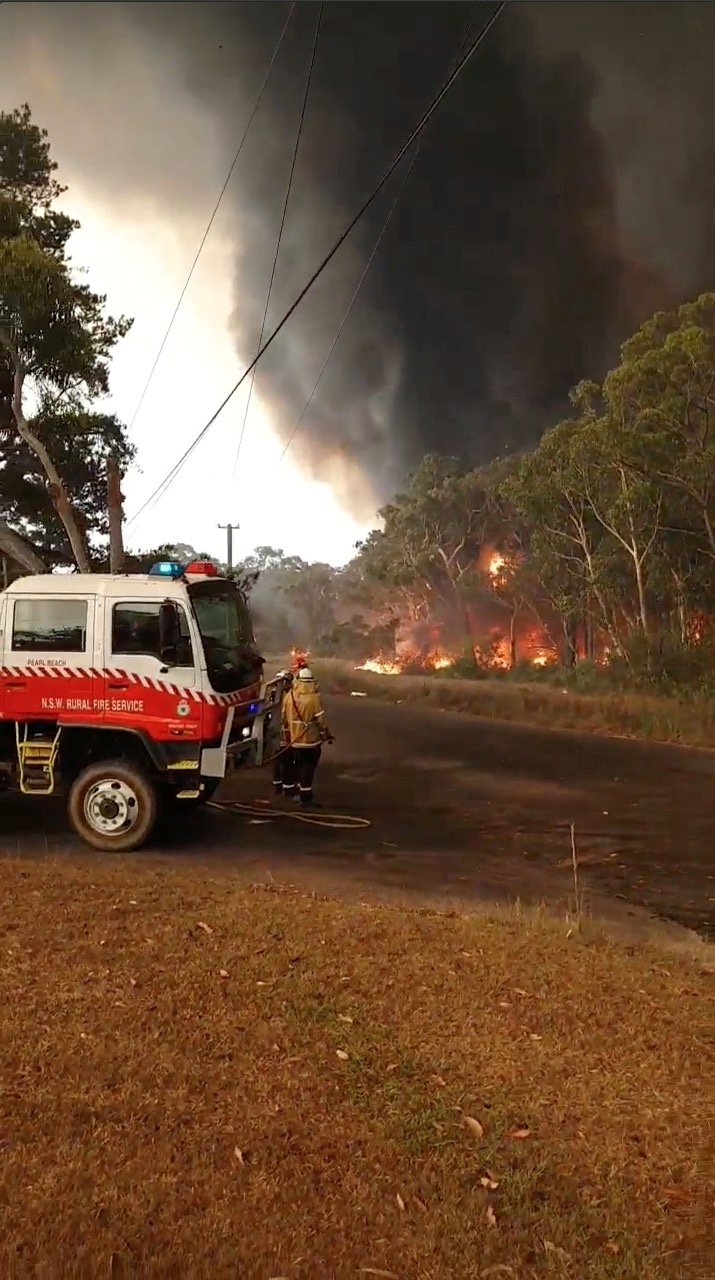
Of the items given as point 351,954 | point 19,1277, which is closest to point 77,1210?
point 19,1277

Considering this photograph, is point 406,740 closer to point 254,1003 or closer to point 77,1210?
point 254,1003

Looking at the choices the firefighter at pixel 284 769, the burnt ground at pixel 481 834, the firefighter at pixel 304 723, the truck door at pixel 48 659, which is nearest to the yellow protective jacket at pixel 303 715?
the firefighter at pixel 304 723

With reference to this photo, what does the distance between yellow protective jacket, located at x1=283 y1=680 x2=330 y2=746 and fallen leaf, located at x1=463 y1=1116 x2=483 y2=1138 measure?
7.19 metres

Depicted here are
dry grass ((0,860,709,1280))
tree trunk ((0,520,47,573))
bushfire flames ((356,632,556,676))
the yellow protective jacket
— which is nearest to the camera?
dry grass ((0,860,709,1280))

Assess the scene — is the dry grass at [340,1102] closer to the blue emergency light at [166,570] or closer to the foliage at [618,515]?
the blue emergency light at [166,570]

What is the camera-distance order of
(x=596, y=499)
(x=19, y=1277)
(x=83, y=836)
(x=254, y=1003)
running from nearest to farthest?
(x=19, y=1277)
(x=254, y=1003)
(x=83, y=836)
(x=596, y=499)

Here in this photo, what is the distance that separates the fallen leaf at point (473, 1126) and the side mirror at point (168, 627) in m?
5.74

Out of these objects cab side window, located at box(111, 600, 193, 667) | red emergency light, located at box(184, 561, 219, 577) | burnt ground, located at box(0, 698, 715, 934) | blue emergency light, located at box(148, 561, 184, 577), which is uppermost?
red emergency light, located at box(184, 561, 219, 577)

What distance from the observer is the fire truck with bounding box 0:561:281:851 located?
28.5 ft

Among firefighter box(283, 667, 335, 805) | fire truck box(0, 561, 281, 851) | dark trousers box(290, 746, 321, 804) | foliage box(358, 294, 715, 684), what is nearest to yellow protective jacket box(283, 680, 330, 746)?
firefighter box(283, 667, 335, 805)

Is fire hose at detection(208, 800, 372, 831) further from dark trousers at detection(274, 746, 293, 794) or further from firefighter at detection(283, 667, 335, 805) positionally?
firefighter at detection(283, 667, 335, 805)

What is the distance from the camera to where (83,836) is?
8773 mm

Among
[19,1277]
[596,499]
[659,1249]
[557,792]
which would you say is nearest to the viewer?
[19,1277]

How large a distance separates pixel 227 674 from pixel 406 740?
9.93 metres
